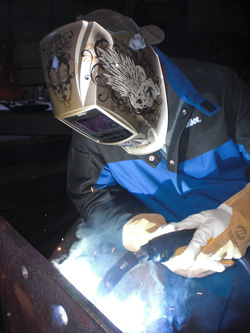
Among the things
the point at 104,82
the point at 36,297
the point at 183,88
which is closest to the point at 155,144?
the point at 183,88

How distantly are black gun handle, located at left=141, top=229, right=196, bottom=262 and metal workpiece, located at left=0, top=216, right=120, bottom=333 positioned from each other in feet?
1.06

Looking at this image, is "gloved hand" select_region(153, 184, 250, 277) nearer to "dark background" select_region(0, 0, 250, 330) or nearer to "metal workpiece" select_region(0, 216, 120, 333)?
"metal workpiece" select_region(0, 216, 120, 333)

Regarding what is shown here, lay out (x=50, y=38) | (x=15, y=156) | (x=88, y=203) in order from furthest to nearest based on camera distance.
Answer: (x=15, y=156) < (x=88, y=203) < (x=50, y=38)

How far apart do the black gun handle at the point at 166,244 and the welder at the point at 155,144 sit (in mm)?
32

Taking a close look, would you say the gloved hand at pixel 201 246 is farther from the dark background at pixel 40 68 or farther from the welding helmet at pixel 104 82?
the dark background at pixel 40 68

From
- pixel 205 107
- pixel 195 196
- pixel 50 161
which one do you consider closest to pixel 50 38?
pixel 205 107

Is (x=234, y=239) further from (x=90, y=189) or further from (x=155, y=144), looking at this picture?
(x=90, y=189)

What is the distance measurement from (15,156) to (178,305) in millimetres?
2907

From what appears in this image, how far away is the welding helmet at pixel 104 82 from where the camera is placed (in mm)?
1020

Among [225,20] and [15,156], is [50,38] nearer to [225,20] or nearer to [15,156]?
[15,156]

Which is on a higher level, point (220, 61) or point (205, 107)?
point (205, 107)

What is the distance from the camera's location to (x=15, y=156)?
11.6 ft

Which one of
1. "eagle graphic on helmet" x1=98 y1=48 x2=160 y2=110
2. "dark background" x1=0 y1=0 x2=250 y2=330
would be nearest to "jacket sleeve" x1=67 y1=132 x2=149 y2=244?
"eagle graphic on helmet" x1=98 y1=48 x2=160 y2=110

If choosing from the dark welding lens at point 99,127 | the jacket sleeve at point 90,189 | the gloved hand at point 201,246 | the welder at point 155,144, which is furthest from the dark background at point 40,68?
the gloved hand at point 201,246
